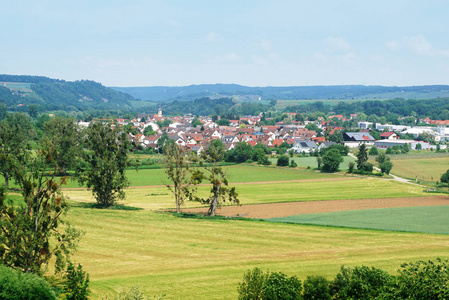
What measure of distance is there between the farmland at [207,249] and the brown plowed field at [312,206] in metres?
5.39

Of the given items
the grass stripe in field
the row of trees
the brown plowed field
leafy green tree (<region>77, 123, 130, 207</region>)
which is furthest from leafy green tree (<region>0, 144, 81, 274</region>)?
the brown plowed field

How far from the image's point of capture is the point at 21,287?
24828mm

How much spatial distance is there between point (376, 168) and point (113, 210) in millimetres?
72787

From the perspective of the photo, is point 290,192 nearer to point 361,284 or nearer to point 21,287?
point 361,284

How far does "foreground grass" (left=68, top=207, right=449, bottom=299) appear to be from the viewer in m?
32.6

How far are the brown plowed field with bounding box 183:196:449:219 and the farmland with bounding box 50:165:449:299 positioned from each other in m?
5.39

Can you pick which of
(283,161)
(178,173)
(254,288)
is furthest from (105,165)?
(283,161)

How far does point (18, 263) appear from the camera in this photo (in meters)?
29.7

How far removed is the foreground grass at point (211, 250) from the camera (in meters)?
32.6

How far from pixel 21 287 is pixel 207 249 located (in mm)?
18882

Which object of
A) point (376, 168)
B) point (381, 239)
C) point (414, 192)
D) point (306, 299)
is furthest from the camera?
point (376, 168)

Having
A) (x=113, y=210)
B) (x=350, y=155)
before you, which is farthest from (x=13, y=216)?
(x=350, y=155)

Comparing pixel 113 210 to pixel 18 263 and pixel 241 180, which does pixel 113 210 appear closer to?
pixel 18 263

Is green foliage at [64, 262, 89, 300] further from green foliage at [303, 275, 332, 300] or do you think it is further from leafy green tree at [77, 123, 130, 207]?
leafy green tree at [77, 123, 130, 207]
